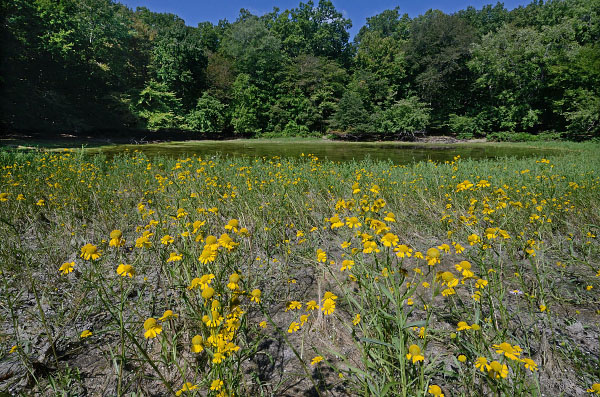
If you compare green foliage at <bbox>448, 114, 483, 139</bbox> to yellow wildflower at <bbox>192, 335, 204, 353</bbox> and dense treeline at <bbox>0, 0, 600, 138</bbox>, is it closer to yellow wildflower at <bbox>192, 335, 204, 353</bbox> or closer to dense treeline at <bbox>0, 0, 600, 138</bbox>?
dense treeline at <bbox>0, 0, 600, 138</bbox>

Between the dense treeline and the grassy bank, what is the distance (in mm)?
19626

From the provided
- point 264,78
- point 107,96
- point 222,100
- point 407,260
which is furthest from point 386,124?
point 407,260

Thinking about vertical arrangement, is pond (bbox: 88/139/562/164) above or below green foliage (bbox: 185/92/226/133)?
below

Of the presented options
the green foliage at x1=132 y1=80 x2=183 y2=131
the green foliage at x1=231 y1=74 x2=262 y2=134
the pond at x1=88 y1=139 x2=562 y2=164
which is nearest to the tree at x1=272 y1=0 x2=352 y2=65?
the green foliage at x1=231 y1=74 x2=262 y2=134

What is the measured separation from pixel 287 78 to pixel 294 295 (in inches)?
1137

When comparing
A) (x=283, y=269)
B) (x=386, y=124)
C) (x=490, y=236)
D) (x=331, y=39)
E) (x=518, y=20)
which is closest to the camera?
(x=490, y=236)

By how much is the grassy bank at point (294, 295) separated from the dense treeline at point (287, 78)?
1963cm

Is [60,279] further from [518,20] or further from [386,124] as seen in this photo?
[518,20]

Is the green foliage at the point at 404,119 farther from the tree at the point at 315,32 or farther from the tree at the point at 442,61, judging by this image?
the tree at the point at 315,32

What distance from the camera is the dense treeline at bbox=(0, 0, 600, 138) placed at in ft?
58.4

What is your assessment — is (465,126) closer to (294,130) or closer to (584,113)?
(584,113)

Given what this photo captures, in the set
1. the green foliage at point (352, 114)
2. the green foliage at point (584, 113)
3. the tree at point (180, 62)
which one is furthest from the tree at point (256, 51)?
the green foliage at point (584, 113)

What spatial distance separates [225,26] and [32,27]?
1150 inches

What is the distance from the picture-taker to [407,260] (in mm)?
2557
